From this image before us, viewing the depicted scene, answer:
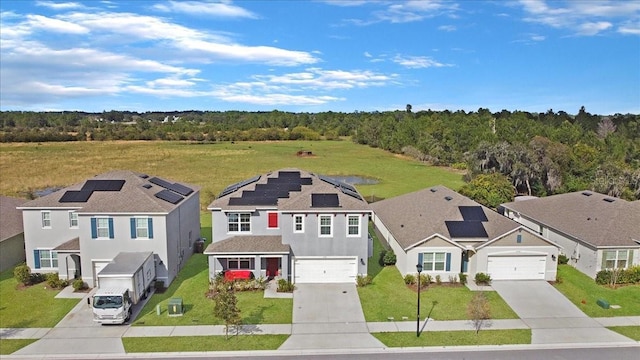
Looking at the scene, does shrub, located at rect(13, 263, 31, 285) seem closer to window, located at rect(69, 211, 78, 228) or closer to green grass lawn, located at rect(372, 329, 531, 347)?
window, located at rect(69, 211, 78, 228)

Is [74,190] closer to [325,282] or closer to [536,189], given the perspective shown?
Answer: [325,282]

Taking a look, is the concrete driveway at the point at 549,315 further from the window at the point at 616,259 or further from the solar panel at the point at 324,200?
the solar panel at the point at 324,200

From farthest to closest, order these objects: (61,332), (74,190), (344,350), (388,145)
→ 1. (388,145)
2. (74,190)
3. (61,332)
4. (344,350)

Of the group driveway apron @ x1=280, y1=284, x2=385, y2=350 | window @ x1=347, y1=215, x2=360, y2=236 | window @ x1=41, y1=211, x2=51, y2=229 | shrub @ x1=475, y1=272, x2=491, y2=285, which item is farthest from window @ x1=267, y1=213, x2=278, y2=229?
window @ x1=41, y1=211, x2=51, y2=229

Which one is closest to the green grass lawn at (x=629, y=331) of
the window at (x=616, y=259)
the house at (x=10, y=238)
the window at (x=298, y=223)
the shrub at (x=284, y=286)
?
the window at (x=616, y=259)

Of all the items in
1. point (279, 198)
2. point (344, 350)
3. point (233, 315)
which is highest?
point (279, 198)

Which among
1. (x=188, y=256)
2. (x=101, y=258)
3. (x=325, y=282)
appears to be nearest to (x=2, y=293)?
(x=101, y=258)
